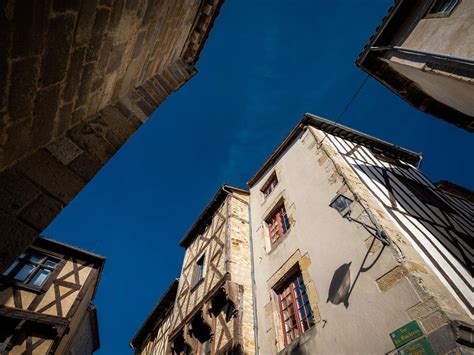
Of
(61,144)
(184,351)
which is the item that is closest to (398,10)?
(61,144)

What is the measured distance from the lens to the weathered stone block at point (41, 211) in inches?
57.1

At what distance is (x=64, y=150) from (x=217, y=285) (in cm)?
568

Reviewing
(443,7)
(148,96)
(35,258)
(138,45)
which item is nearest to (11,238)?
(138,45)

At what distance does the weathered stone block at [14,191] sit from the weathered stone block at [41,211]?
0.04m

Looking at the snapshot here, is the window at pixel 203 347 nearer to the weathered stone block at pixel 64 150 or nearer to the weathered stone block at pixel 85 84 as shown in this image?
the weathered stone block at pixel 64 150

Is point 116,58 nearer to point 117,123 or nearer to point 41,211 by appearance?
point 117,123

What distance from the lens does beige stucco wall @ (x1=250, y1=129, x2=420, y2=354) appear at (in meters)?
3.26

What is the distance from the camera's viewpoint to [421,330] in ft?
9.07

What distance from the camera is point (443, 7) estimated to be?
4773 millimetres

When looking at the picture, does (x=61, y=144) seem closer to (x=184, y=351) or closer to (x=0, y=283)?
(x=184, y=351)

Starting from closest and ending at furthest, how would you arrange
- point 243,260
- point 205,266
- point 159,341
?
point 243,260
point 205,266
point 159,341

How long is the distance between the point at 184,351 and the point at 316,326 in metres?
4.83

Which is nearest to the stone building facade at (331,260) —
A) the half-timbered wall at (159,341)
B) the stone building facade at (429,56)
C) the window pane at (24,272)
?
the half-timbered wall at (159,341)

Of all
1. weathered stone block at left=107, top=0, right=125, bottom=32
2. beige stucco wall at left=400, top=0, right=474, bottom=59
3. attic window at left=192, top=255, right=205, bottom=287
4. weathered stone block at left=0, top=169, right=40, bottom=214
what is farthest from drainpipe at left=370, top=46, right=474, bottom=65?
attic window at left=192, top=255, right=205, bottom=287
